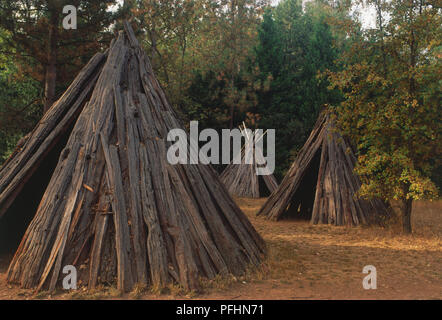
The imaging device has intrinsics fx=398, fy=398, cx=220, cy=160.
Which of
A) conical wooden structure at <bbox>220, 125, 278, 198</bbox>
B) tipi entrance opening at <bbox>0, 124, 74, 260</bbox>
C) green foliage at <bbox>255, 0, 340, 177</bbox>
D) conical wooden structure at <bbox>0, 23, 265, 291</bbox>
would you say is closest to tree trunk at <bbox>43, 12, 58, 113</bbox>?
tipi entrance opening at <bbox>0, 124, 74, 260</bbox>

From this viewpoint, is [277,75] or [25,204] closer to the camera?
[25,204]

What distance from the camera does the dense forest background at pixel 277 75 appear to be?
8938 millimetres

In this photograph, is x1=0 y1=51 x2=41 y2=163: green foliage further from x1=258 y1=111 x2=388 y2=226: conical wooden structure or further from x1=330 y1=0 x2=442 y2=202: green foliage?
x1=330 y1=0 x2=442 y2=202: green foliage

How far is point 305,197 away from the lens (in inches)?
508

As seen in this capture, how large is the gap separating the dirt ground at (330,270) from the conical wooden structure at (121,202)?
0.22m

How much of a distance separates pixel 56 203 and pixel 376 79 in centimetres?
699

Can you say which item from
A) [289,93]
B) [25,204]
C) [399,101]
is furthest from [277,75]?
[25,204]

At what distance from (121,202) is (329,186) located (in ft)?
23.2

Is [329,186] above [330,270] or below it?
above

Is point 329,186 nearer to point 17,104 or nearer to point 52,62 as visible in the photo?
point 52,62

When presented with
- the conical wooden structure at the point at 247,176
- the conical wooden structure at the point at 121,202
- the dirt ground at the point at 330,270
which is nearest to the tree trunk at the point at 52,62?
the conical wooden structure at the point at 121,202

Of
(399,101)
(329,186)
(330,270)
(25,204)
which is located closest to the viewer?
(330,270)

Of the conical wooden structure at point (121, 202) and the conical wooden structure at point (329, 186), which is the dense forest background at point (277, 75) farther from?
the conical wooden structure at point (121, 202)

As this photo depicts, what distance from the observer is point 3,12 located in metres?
11.7
